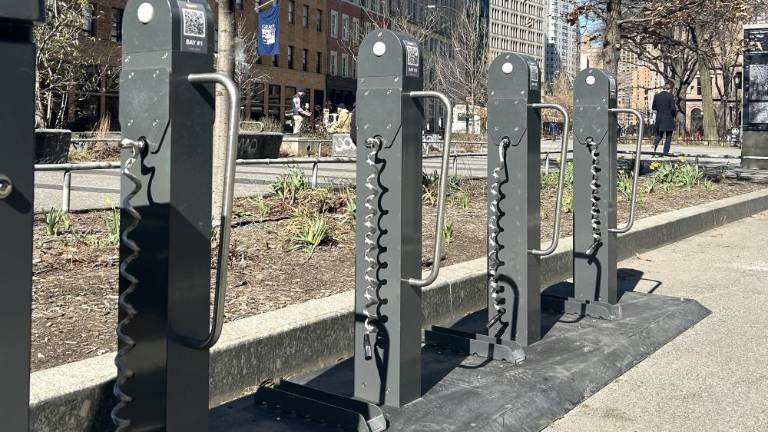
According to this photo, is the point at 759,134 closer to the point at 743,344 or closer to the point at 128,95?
the point at 743,344

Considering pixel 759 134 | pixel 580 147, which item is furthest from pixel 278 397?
pixel 759 134

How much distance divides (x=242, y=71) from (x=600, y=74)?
102 feet

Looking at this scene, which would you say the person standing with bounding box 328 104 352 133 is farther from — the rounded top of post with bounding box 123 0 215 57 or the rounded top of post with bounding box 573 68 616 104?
the rounded top of post with bounding box 123 0 215 57

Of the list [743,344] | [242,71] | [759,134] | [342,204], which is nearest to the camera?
[743,344]

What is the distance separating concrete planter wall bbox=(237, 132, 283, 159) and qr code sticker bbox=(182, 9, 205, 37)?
17413 mm

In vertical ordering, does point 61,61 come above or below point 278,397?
above

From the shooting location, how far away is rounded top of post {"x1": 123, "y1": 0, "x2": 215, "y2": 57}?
260 centimetres

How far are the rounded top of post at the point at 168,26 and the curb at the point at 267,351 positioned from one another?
1.39 metres

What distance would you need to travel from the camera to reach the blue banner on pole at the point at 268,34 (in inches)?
1451

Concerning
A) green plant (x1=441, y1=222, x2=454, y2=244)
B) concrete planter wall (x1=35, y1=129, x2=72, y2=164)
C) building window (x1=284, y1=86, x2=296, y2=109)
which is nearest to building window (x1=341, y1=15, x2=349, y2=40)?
building window (x1=284, y1=86, x2=296, y2=109)

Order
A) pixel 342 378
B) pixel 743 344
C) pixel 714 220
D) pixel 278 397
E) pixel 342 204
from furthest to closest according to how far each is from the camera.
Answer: pixel 714 220 < pixel 342 204 < pixel 743 344 < pixel 342 378 < pixel 278 397

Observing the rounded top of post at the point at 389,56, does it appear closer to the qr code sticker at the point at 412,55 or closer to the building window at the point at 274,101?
the qr code sticker at the point at 412,55

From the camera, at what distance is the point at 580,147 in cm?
597

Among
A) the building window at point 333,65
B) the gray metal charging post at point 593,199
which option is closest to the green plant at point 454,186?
the gray metal charging post at point 593,199
